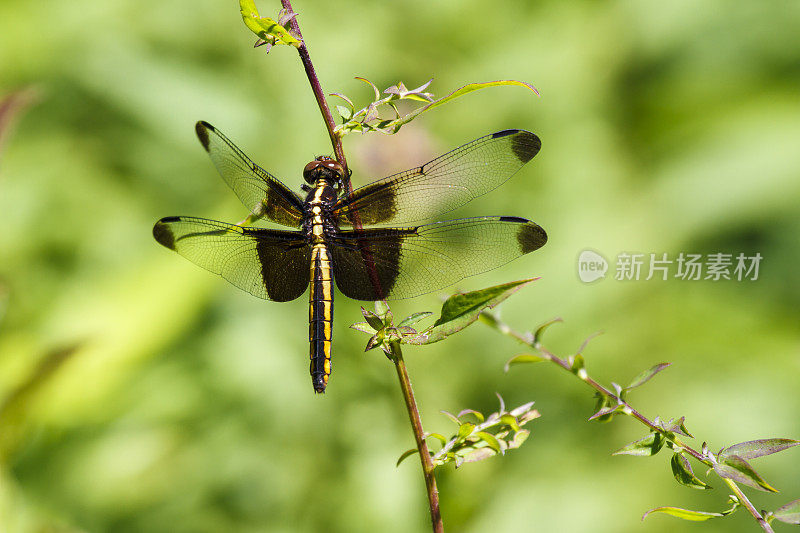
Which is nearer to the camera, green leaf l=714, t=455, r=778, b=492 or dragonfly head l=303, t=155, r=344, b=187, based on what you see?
green leaf l=714, t=455, r=778, b=492

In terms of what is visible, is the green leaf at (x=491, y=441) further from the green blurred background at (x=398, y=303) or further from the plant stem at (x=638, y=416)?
the green blurred background at (x=398, y=303)

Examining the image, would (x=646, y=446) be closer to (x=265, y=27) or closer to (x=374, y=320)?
(x=374, y=320)

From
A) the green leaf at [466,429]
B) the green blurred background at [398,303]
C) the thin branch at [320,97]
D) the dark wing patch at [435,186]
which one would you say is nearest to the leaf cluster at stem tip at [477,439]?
the green leaf at [466,429]

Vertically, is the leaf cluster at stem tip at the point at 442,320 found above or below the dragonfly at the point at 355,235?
below

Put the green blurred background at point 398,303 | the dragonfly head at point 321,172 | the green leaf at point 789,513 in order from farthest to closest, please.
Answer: the green blurred background at point 398,303
the dragonfly head at point 321,172
the green leaf at point 789,513

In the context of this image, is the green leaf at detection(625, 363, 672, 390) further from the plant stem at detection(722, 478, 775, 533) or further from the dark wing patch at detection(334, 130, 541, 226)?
the dark wing patch at detection(334, 130, 541, 226)

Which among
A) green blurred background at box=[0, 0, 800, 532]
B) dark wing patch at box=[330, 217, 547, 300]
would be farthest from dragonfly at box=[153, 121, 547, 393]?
green blurred background at box=[0, 0, 800, 532]

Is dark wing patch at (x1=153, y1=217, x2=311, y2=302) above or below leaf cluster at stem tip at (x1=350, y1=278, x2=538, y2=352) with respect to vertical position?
above
